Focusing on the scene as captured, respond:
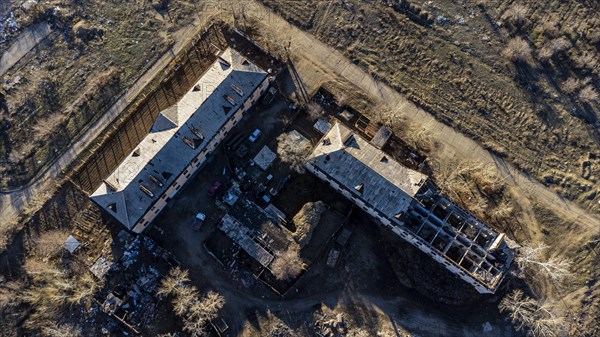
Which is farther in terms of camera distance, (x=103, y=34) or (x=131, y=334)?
(x=103, y=34)

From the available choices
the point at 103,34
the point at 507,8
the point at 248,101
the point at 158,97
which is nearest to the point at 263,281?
the point at 248,101

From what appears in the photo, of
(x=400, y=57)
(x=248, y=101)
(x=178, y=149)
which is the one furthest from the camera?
(x=400, y=57)

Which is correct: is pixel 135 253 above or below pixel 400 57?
below

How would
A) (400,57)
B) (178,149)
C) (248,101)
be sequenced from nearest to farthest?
1. (178,149)
2. (248,101)
3. (400,57)

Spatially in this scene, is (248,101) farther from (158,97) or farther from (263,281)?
(263,281)

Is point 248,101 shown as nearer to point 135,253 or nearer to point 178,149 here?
point 178,149

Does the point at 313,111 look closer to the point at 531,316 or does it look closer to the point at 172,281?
the point at 172,281

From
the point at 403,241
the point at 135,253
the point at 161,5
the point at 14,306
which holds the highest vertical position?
the point at 161,5

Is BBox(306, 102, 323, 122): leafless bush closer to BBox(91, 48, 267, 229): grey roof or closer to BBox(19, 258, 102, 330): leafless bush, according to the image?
BBox(91, 48, 267, 229): grey roof
